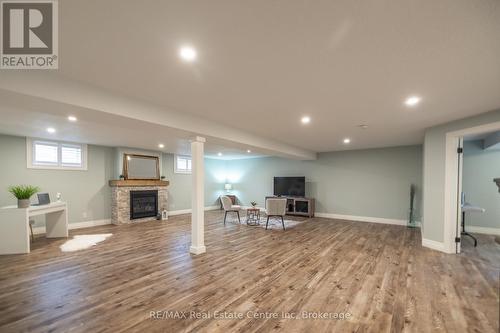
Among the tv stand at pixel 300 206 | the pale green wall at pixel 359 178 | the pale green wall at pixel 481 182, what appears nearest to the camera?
the pale green wall at pixel 481 182

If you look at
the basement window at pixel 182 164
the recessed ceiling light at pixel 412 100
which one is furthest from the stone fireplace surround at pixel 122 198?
the recessed ceiling light at pixel 412 100

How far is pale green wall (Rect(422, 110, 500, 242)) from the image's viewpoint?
418 cm

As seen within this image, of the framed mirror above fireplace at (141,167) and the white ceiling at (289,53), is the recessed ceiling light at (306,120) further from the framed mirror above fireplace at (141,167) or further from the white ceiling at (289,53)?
the framed mirror above fireplace at (141,167)

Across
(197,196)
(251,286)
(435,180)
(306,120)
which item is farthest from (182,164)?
(435,180)

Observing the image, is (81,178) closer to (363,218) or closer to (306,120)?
(306,120)

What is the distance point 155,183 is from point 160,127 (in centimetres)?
495

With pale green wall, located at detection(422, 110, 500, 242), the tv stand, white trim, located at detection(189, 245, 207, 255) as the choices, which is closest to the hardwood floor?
white trim, located at detection(189, 245, 207, 255)

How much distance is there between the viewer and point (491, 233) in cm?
546

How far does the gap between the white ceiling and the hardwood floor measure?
5.43ft

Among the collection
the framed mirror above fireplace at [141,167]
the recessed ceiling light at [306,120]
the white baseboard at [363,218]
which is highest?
the recessed ceiling light at [306,120]

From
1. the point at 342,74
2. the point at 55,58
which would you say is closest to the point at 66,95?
the point at 55,58

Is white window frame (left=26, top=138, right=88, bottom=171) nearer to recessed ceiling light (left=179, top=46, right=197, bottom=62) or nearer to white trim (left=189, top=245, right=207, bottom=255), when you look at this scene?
white trim (left=189, top=245, right=207, bottom=255)

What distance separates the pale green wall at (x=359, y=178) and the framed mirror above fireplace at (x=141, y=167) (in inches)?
Result: 178

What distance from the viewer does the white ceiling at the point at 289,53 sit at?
1.41m
